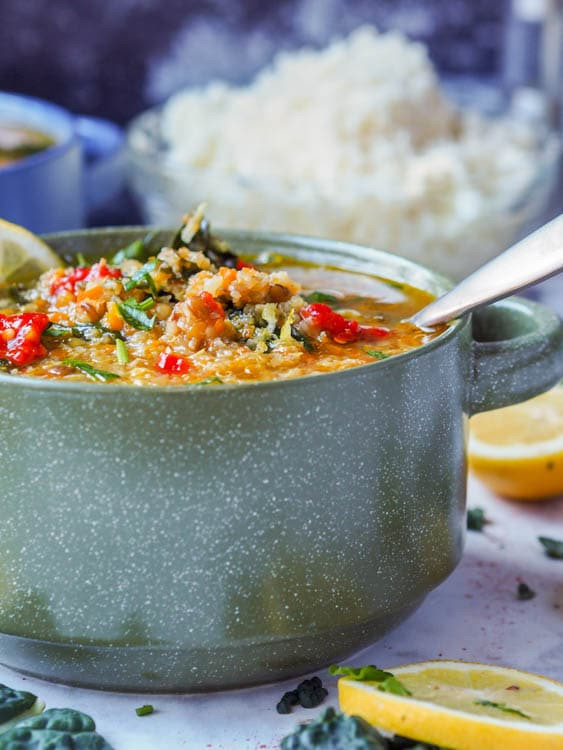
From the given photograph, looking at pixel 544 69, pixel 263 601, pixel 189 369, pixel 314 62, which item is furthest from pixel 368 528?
pixel 544 69

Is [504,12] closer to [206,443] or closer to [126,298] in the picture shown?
[126,298]

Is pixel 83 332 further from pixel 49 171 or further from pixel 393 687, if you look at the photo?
pixel 49 171

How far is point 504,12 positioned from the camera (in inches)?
164

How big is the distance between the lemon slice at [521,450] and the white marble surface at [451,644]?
0.11 ft

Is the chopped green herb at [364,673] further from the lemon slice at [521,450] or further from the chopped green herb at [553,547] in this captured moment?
the lemon slice at [521,450]

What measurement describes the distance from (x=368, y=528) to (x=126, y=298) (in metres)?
0.45

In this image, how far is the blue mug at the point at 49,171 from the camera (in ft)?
8.09

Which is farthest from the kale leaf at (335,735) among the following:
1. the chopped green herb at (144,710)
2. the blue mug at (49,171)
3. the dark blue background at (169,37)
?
the dark blue background at (169,37)

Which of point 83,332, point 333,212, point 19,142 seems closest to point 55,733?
point 83,332

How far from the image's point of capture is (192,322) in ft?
4.81

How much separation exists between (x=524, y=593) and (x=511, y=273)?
46 centimetres

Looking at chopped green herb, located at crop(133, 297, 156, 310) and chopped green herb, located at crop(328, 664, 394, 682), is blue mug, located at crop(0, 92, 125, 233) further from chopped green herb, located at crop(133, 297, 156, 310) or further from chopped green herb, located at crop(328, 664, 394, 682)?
chopped green herb, located at crop(328, 664, 394, 682)

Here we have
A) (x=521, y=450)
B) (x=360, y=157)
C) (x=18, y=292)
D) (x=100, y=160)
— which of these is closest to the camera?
(x=18, y=292)

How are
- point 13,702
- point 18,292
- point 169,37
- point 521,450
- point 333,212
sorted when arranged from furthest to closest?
1. point 169,37
2. point 333,212
3. point 521,450
4. point 18,292
5. point 13,702
